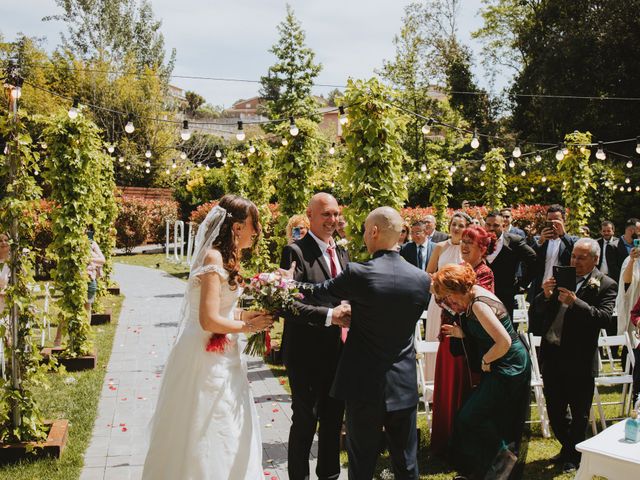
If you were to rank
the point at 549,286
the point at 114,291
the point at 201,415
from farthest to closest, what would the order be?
1. the point at 114,291
2. the point at 549,286
3. the point at 201,415

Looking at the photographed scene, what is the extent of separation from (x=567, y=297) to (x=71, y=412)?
5119mm

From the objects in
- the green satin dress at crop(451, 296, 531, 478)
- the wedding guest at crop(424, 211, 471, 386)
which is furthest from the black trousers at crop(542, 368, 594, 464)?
the wedding guest at crop(424, 211, 471, 386)

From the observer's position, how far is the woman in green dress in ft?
13.2

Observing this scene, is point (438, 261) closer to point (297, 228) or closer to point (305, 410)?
point (297, 228)

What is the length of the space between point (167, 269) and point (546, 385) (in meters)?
17.2

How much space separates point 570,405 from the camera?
497 cm

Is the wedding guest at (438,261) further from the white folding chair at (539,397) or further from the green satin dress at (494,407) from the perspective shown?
the green satin dress at (494,407)

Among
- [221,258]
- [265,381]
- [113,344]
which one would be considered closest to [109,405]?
[265,381]

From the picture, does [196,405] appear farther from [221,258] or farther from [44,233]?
[44,233]

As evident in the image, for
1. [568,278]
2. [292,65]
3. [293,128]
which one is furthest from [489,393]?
[292,65]

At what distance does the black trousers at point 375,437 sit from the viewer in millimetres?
3652

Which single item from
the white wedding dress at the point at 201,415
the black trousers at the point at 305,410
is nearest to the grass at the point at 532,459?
the black trousers at the point at 305,410

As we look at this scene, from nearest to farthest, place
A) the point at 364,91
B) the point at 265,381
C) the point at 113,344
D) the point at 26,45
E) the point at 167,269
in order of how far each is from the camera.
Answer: the point at 364,91
the point at 265,381
the point at 113,344
the point at 167,269
the point at 26,45

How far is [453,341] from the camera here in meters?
4.58
